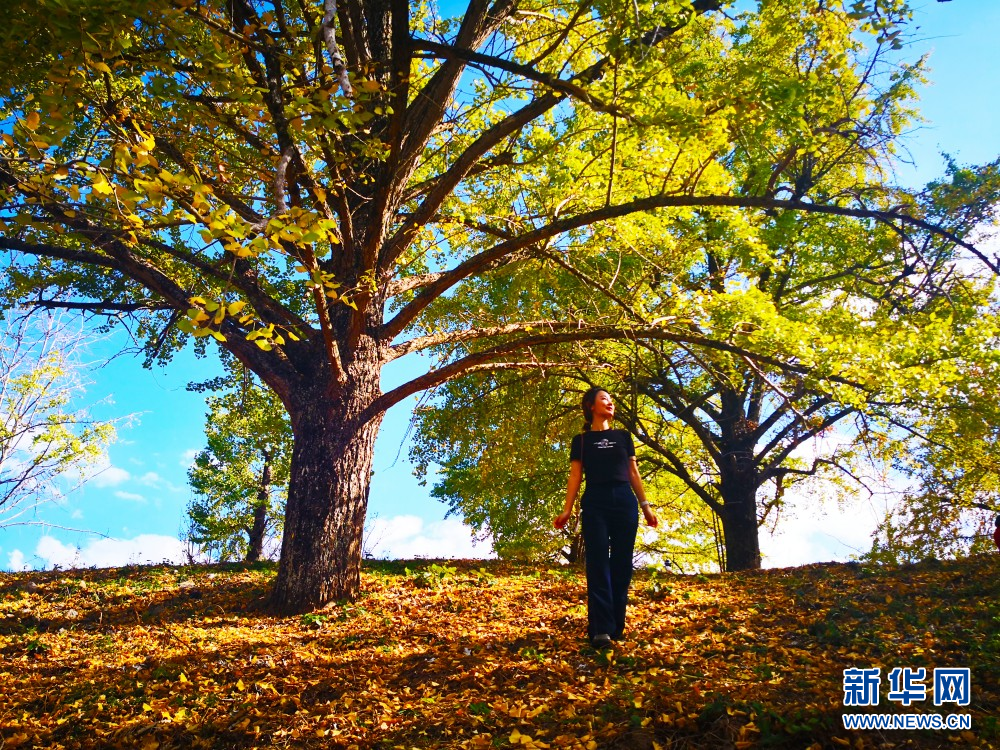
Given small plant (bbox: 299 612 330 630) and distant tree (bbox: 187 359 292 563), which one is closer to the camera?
small plant (bbox: 299 612 330 630)

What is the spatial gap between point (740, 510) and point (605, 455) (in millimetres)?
→ 9213

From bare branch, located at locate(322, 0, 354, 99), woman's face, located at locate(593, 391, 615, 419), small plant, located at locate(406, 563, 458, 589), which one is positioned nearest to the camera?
bare branch, located at locate(322, 0, 354, 99)

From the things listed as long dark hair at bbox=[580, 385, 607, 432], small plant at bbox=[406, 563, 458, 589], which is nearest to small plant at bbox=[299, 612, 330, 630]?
small plant at bbox=[406, 563, 458, 589]

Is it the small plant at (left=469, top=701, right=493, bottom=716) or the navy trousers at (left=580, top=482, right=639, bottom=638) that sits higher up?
the navy trousers at (left=580, top=482, right=639, bottom=638)

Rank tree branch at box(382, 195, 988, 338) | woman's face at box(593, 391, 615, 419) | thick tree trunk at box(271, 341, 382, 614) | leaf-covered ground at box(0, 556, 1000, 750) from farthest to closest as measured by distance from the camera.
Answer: thick tree trunk at box(271, 341, 382, 614)
woman's face at box(593, 391, 615, 419)
tree branch at box(382, 195, 988, 338)
leaf-covered ground at box(0, 556, 1000, 750)

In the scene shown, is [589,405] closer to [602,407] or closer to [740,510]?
[602,407]

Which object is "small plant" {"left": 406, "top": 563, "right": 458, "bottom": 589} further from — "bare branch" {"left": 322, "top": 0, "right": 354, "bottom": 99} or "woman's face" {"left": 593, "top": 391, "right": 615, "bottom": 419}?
"bare branch" {"left": 322, "top": 0, "right": 354, "bottom": 99}

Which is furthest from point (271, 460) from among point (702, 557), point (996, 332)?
point (996, 332)

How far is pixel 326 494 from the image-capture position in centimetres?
730

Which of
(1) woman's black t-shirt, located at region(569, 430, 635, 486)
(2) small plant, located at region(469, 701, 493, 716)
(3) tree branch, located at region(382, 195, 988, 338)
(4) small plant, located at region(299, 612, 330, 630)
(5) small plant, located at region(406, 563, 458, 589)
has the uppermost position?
(3) tree branch, located at region(382, 195, 988, 338)

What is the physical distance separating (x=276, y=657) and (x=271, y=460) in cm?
1693

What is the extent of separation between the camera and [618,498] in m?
5.44

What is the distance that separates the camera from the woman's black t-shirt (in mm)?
5492

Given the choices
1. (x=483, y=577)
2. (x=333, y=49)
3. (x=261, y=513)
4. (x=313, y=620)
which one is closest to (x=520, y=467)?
(x=483, y=577)
